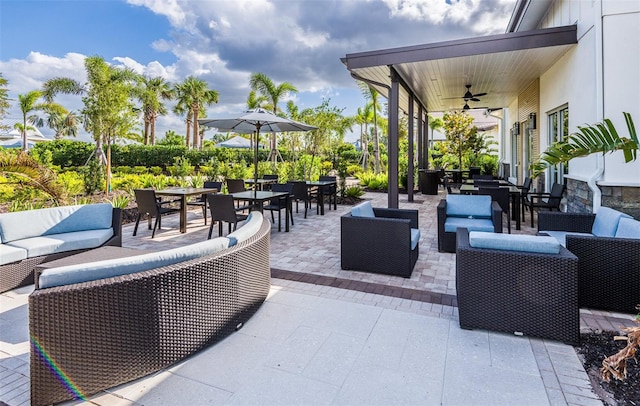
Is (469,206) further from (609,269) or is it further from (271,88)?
(271,88)

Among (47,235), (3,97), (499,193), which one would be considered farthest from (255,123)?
(499,193)

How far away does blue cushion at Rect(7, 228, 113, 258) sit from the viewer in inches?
147

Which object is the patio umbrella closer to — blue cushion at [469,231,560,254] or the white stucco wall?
blue cushion at [469,231,560,254]

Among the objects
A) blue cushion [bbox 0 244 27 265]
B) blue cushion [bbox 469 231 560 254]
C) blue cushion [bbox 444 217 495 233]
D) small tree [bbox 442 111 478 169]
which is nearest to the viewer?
blue cushion [bbox 469 231 560 254]

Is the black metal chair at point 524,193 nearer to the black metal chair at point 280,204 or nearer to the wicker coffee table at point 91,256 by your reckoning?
the black metal chair at point 280,204

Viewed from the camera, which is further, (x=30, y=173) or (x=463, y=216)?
(x=30, y=173)

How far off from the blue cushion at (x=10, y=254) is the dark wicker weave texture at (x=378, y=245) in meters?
3.46

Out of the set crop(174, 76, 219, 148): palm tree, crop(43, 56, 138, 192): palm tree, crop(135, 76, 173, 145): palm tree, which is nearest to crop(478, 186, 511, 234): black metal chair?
crop(43, 56, 138, 192): palm tree

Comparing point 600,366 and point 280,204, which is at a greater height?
point 280,204

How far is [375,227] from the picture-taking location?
160 inches

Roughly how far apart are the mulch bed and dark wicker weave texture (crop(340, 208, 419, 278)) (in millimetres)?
1766

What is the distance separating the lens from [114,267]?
211 cm

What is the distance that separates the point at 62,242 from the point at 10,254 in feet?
1.54

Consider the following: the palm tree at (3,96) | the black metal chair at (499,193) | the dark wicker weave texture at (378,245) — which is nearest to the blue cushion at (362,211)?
the dark wicker weave texture at (378,245)
